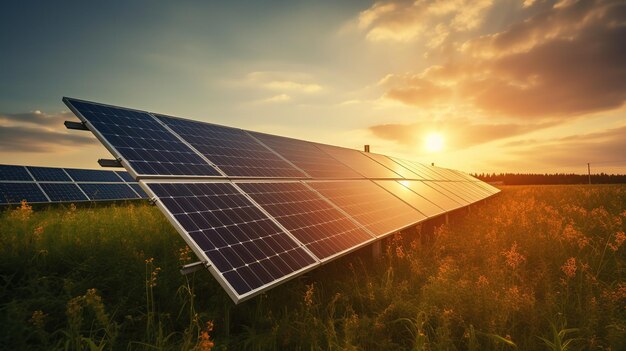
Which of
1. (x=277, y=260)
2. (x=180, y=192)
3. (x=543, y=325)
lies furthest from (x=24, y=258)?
(x=543, y=325)

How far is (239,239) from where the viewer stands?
443 cm

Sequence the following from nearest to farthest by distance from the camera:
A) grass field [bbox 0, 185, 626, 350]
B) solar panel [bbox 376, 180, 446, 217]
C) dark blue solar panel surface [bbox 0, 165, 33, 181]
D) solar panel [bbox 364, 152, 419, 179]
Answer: grass field [bbox 0, 185, 626, 350] < solar panel [bbox 376, 180, 446, 217] < solar panel [bbox 364, 152, 419, 179] < dark blue solar panel surface [bbox 0, 165, 33, 181]

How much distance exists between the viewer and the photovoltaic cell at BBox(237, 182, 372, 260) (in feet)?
17.5

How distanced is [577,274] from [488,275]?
1898 mm

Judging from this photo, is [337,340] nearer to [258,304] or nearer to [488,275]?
[258,304]

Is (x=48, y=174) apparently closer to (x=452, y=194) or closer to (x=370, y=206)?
(x=370, y=206)

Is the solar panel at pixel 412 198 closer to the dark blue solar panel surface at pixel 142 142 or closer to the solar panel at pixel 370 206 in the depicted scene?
the solar panel at pixel 370 206

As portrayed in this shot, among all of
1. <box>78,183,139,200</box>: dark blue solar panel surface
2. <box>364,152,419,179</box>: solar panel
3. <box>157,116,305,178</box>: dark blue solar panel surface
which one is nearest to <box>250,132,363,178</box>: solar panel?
<box>157,116,305,178</box>: dark blue solar panel surface

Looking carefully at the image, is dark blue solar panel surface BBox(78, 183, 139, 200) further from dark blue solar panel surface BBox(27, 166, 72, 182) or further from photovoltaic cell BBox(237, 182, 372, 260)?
photovoltaic cell BBox(237, 182, 372, 260)

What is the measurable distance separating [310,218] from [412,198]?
6.00m

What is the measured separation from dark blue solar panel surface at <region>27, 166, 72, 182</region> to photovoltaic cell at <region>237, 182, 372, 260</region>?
18.2 metres

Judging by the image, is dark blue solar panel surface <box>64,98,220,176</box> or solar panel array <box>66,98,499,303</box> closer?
solar panel array <box>66,98,499,303</box>

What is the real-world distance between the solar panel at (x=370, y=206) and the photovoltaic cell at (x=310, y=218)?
50cm

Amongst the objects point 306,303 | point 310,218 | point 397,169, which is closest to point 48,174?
point 310,218
